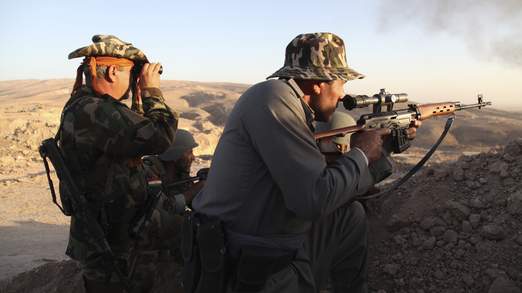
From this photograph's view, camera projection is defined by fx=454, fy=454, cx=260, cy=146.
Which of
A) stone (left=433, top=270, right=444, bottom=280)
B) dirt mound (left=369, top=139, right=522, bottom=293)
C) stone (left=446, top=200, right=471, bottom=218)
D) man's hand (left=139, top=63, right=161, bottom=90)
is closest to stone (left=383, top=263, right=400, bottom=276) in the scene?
dirt mound (left=369, top=139, right=522, bottom=293)

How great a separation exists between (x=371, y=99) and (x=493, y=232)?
4.93ft

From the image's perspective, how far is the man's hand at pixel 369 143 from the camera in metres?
2.41

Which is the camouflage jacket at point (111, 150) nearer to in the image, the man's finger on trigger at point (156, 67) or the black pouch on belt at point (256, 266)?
the man's finger on trigger at point (156, 67)

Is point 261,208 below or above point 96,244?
above

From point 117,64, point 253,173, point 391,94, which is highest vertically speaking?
point 117,64

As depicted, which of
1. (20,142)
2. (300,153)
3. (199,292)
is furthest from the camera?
(20,142)

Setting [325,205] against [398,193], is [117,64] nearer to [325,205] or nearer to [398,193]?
[325,205]

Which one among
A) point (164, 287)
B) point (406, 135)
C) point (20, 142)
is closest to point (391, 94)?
point (406, 135)

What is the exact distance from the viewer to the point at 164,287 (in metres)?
3.91

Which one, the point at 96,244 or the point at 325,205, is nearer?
the point at 325,205

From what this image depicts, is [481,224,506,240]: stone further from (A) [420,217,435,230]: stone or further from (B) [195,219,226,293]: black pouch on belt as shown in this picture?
(B) [195,219,226,293]: black pouch on belt

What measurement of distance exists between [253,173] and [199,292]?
2.37 feet

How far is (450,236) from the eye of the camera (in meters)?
3.52

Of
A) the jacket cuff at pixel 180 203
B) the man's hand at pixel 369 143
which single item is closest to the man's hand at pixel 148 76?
the jacket cuff at pixel 180 203
